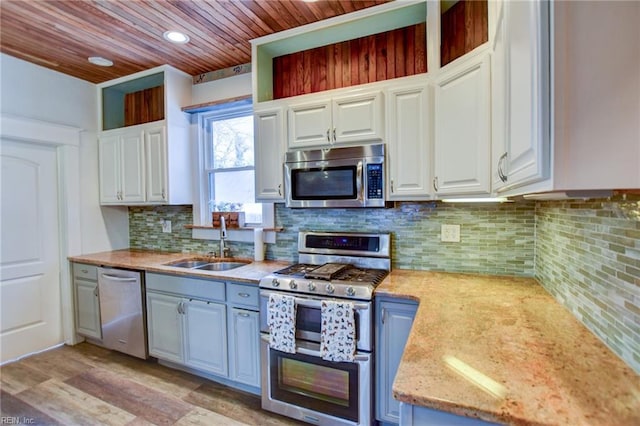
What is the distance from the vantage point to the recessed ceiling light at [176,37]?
7.47 ft

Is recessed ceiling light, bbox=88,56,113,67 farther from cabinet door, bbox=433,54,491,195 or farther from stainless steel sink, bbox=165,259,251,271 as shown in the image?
cabinet door, bbox=433,54,491,195

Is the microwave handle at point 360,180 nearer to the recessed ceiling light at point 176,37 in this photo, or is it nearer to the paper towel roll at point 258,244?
the paper towel roll at point 258,244

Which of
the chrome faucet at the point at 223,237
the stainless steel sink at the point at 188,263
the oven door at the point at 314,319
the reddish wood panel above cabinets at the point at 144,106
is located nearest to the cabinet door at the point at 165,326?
the stainless steel sink at the point at 188,263

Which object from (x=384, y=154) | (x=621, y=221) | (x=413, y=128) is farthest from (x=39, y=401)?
(x=621, y=221)

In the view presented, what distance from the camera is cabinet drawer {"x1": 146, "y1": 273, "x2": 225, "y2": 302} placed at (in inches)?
90.0

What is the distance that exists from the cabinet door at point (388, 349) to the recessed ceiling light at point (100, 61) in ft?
9.95

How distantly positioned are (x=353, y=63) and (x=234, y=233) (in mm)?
1778

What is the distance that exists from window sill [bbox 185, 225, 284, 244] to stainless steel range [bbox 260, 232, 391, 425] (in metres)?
0.62

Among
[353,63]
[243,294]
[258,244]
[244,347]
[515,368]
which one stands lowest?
[244,347]

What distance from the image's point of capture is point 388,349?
182 cm

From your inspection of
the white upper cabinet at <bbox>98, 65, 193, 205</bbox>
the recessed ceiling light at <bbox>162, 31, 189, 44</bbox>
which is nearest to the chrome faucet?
the white upper cabinet at <bbox>98, 65, 193, 205</bbox>

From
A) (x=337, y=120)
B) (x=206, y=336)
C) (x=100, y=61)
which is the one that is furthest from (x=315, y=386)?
(x=100, y=61)

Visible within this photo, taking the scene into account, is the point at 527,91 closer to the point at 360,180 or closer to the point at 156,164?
the point at 360,180

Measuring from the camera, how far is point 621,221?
98 centimetres
